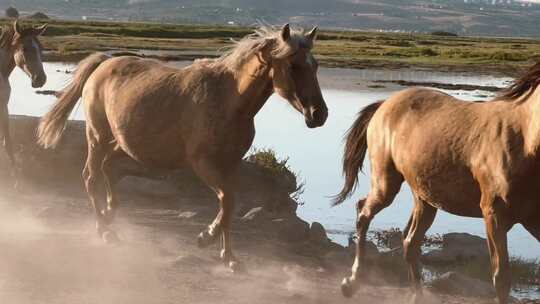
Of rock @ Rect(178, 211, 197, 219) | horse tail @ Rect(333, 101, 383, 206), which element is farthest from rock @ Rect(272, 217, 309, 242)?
horse tail @ Rect(333, 101, 383, 206)

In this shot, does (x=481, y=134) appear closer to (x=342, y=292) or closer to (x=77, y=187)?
(x=342, y=292)

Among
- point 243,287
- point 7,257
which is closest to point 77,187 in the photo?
point 7,257

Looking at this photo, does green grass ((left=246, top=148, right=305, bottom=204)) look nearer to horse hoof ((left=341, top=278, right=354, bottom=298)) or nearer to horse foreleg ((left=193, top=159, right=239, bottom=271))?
horse foreleg ((left=193, top=159, right=239, bottom=271))

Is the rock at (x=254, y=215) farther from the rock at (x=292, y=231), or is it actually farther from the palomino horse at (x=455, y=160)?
the palomino horse at (x=455, y=160)

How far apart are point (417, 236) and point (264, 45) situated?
6.96 ft

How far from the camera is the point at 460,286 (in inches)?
379

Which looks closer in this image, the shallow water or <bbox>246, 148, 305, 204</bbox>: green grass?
the shallow water

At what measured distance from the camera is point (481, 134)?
758cm

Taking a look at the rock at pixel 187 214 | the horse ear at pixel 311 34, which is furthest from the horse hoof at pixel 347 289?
the rock at pixel 187 214

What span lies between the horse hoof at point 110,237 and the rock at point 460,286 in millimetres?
3175

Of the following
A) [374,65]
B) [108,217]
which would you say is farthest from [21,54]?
[374,65]

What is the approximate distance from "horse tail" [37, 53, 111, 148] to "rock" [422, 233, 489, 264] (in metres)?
4.36

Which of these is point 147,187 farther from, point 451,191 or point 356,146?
point 451,191

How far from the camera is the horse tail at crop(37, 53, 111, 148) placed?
445 inches
